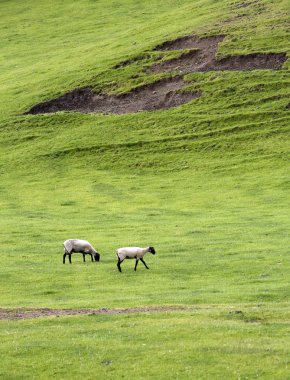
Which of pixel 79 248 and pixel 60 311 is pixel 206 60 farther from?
pixel 60 311

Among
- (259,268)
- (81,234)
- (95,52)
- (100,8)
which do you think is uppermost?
(100,8)

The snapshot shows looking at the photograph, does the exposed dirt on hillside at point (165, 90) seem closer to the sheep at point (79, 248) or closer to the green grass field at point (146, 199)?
the green grass field at point (146, 199)

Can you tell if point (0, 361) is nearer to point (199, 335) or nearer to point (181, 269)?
point (199, 335)

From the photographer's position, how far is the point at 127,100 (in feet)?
274

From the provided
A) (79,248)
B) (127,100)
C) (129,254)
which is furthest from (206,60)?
(129,254)

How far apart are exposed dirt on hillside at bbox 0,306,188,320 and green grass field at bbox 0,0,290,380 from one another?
77 cm

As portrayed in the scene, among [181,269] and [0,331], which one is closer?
[0,331]

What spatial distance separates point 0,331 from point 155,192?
1437 inches

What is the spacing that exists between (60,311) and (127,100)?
5444 centimetres

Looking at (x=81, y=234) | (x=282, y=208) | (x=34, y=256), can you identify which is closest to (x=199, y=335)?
(x=34, y=256)

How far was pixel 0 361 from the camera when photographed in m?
24.5

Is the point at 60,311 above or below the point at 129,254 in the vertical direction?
below

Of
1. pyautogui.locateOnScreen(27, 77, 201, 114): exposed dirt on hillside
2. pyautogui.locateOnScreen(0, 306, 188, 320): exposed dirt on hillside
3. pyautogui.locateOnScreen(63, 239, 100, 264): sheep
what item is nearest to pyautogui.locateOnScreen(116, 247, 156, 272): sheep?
pyautogui.locateOnScreen(63, 239, 100, 264): sheep

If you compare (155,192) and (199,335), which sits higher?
(155,192)
